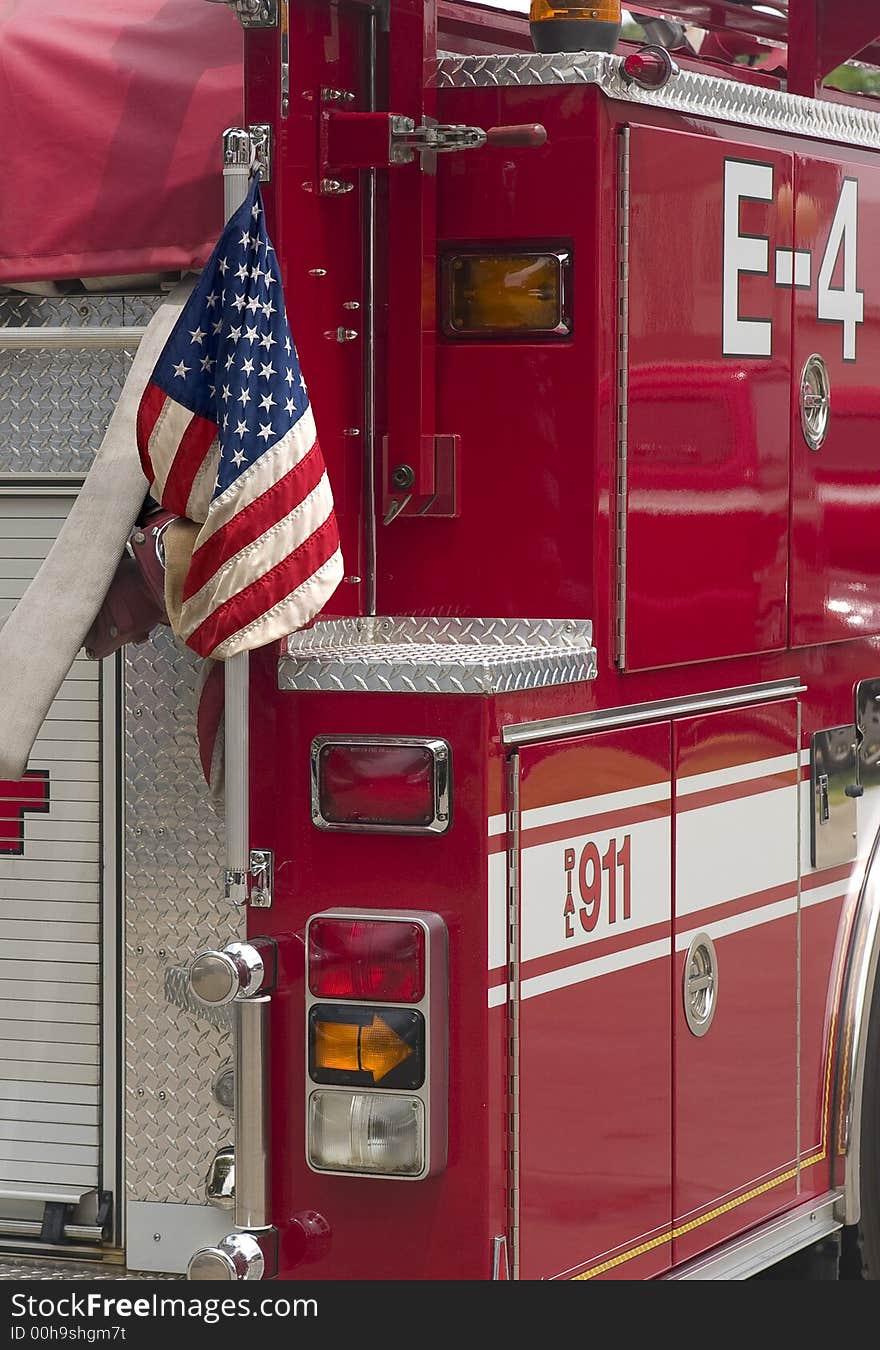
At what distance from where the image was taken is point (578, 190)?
3359 mm

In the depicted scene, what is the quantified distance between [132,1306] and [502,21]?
2.24 meters

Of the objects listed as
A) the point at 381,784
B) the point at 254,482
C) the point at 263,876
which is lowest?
the point at 263,876

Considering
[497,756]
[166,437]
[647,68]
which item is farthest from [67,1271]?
[647,68]

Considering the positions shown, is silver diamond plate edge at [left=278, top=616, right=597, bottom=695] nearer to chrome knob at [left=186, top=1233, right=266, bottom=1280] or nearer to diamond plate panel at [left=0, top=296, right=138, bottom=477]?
diamond plate panel at [left=0, top=296, right=138, bottom=477]

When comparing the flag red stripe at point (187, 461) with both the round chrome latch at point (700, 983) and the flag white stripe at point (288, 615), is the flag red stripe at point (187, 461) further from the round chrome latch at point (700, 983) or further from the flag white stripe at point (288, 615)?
the round chrome latch at point (700, 983)

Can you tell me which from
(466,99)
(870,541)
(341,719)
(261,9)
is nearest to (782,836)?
(870,541)

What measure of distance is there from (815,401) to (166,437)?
1463 mm

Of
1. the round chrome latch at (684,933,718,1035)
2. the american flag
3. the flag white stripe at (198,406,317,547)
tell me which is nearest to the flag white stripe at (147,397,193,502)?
the american flag

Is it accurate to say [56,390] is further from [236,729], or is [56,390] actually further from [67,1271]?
[67,1271]

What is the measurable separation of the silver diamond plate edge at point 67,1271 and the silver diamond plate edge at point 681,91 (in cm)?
196

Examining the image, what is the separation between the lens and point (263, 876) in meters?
3.20

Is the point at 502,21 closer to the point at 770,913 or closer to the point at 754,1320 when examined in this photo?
the point at 770,913

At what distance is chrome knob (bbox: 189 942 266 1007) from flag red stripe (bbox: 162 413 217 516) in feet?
2.06

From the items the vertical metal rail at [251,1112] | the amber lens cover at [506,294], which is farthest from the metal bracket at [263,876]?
the amber lens cover at [506,294]
